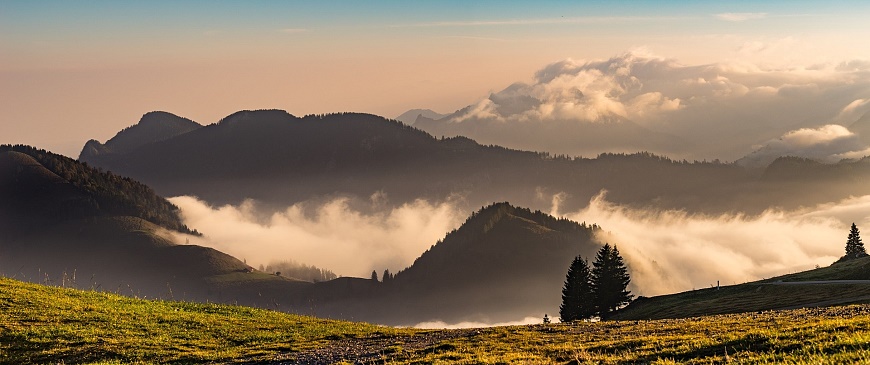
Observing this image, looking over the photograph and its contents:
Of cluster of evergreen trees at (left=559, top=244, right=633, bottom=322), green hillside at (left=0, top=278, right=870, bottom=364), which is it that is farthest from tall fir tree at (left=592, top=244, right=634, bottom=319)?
green hillside at (left=0, top=278, right=870, bottom=364)

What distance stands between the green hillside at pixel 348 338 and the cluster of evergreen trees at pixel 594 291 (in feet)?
251

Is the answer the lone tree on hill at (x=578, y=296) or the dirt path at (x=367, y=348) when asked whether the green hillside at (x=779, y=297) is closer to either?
the lone tree on hill at (x=578, y=296)

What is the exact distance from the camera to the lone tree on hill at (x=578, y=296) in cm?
12350

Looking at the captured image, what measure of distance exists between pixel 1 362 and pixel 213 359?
35.1 feet

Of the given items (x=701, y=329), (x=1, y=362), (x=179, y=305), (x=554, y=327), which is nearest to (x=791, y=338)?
(x=701, y=329)

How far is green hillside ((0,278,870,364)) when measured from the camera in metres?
23.8

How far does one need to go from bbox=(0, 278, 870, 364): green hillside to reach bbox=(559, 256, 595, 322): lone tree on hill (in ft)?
250

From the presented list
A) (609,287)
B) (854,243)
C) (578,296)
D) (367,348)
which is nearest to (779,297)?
(609,287)

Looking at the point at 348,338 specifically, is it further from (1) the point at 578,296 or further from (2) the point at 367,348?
(1) the point at 578,296

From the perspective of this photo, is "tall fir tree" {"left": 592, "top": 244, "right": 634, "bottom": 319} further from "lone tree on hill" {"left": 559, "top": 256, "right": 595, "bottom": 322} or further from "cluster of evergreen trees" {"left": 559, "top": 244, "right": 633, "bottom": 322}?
"lone tree on hill" {"left": 559, "top": 256, "right": 595, "bottom": 322}

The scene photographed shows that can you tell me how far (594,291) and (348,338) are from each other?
8852cm

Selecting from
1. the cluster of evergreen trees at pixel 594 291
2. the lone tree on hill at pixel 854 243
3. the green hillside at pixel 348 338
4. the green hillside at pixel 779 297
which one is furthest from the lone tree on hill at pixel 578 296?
the lone tree on hill at pixel 854 243

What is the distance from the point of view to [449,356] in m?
30.6

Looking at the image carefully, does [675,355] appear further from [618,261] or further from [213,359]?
[618,261]
